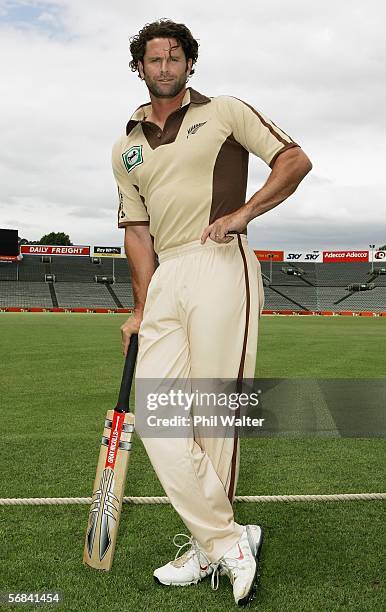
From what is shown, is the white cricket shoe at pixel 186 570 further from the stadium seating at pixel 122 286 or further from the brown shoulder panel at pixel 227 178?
the stadium seating at pixel 122 286

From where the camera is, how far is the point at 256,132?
2682 mm

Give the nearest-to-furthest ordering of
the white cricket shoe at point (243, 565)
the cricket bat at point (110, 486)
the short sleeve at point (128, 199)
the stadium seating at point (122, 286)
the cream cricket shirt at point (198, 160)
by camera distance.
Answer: the white cricket shoe at point (243, 565)
the cream cricket shirt at point (198, 160)
the cricket bat at point (110, 486)
the short sleeve at point (128, 199)
the stadium seating at point (122, 286)

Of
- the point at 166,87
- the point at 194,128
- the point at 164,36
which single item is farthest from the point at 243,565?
the point at 164,36

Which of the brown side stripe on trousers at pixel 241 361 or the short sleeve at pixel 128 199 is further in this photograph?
the short sleeve at pixel 128 199

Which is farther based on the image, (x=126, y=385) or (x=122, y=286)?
(x=122, y=286)

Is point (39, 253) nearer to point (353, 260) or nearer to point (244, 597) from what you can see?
point (353, 260)

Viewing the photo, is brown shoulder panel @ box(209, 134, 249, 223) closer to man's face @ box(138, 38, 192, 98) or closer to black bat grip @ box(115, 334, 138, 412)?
man's face @ box(138, 38, 192, 98)

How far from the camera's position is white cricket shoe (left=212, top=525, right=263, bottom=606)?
8.54 ft

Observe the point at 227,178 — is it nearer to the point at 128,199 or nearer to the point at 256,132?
the point at 256,132

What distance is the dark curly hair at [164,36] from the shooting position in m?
2.81

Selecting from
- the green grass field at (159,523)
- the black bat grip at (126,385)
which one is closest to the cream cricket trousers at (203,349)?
the black bat grip at (126,385)

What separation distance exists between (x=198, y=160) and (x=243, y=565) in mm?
1708

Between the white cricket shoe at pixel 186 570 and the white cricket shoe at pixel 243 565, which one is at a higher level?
the white cricket shoe at pixel 243 565

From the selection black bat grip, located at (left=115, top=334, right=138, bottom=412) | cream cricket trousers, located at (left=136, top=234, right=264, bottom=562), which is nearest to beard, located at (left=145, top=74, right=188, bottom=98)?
cream cricket trousers, located at (left=136, top=234, right=264, bottom=562)
